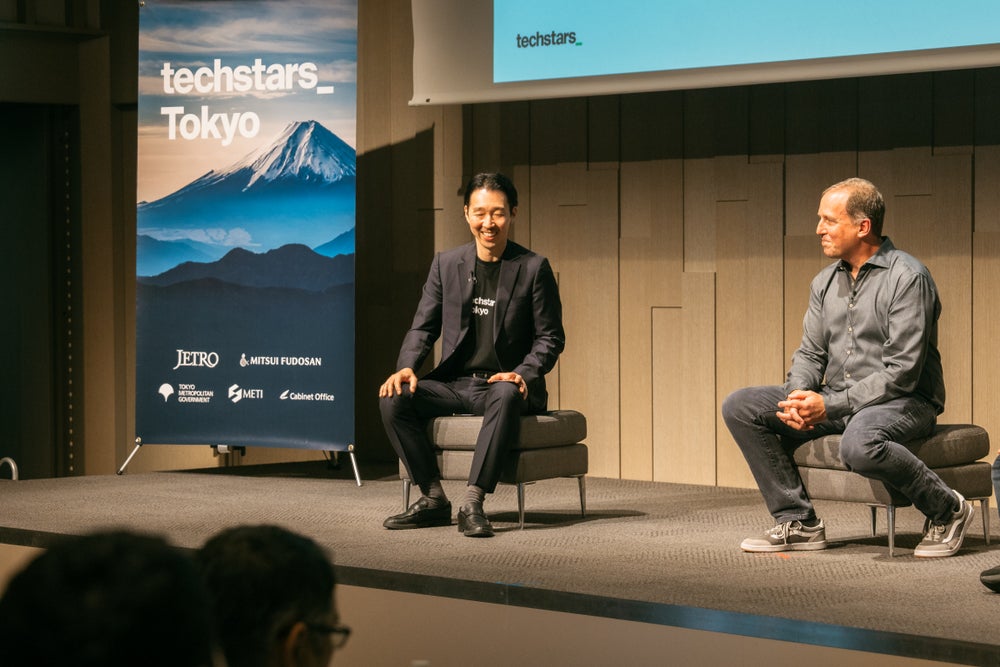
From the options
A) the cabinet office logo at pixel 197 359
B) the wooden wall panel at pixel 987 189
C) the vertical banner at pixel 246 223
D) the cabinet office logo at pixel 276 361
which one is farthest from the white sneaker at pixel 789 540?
the cabinet office logo at pixel 197 359

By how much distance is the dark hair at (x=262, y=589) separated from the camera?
109 centimetres

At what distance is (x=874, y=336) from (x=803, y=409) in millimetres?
327

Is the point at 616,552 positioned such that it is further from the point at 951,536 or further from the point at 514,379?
the point at 951,536

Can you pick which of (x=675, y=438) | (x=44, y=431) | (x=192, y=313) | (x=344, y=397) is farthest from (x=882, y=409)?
(x=44, y=431)

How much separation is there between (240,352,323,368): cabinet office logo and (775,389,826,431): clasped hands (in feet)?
7.36

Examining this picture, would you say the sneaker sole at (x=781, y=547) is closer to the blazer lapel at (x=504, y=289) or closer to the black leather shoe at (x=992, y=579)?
the black leather shoe at (x=992, y=579)

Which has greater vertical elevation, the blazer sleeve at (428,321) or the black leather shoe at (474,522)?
the blazer sleeve at (428,321)

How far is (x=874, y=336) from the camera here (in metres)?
3.76

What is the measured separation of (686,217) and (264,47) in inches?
78.1

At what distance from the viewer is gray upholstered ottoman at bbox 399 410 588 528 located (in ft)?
13.8

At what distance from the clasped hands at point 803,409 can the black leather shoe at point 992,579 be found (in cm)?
73

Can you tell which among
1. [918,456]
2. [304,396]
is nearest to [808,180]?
[918,456]

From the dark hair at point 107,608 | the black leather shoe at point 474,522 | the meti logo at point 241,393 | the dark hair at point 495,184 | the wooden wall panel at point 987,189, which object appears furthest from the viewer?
the meti logo at point 241,393

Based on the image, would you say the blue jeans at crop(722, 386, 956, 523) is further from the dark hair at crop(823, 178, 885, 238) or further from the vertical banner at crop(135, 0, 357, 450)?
the vertical banner at crop(135, 0, 357, 450)
